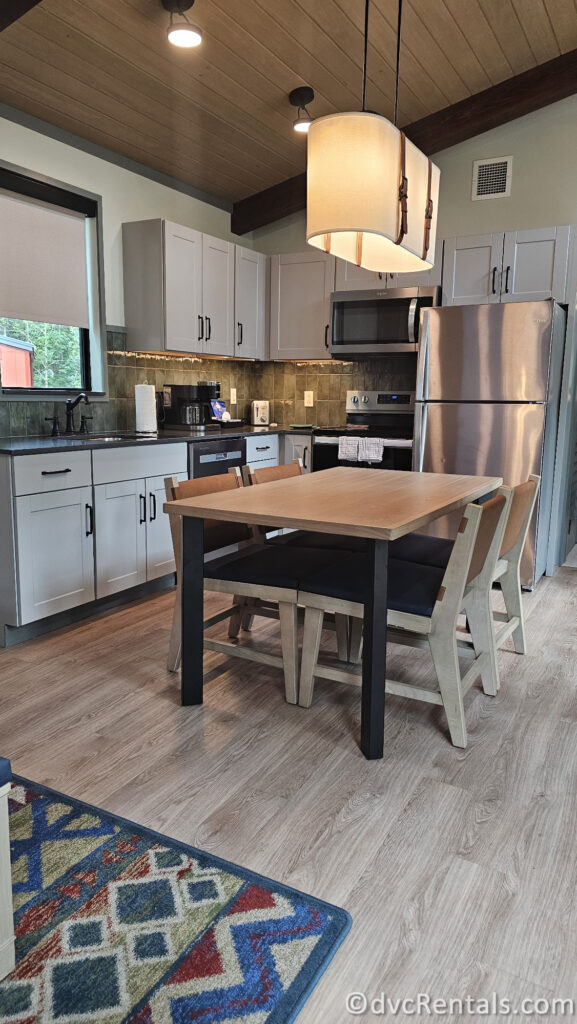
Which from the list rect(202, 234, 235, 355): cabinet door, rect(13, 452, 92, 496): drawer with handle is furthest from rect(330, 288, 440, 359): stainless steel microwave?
rect(13, 452, 92, 496): drawer with handle

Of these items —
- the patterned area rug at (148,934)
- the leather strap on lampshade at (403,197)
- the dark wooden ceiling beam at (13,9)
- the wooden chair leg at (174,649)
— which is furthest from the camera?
the wooden chair leg at (174,649)

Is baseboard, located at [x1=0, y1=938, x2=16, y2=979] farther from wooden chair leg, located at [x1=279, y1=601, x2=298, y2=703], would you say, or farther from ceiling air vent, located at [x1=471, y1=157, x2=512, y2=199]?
ceiling air vent, located at [x1=471, y1=157, x2=512, y2=199]

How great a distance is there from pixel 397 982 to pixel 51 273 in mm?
3593

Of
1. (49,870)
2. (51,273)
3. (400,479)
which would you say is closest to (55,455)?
(51,273)

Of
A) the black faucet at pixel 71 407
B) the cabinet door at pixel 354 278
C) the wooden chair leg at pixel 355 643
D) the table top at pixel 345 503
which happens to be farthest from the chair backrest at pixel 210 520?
the cabinet door at pixel 354 278

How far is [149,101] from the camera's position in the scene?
11.9 feet

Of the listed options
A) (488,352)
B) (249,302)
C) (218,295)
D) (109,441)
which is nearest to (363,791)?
(109,441)

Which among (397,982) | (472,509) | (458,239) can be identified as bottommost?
(397,982)

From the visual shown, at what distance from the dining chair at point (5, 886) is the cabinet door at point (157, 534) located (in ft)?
8.06

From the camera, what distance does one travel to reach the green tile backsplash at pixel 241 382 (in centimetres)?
371

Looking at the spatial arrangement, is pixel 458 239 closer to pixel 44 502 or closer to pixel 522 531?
pixel 522 531

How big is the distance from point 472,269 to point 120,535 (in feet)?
9.08

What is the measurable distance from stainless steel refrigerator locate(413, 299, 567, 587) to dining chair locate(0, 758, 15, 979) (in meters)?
3.20

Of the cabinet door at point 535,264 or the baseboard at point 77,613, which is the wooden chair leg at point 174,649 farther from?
the cabinet door at point 535,264
